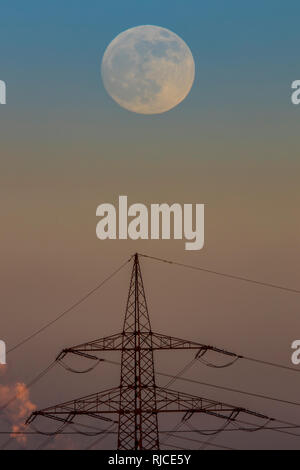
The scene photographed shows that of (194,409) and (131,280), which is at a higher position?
(131,280)

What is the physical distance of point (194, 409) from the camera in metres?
89.6

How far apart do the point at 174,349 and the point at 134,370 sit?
3.59 metres

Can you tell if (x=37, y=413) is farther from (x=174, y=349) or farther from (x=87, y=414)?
(x=174, y=349)

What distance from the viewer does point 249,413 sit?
300 feet

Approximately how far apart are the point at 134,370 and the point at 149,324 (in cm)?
394

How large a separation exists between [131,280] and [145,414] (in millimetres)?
10817
